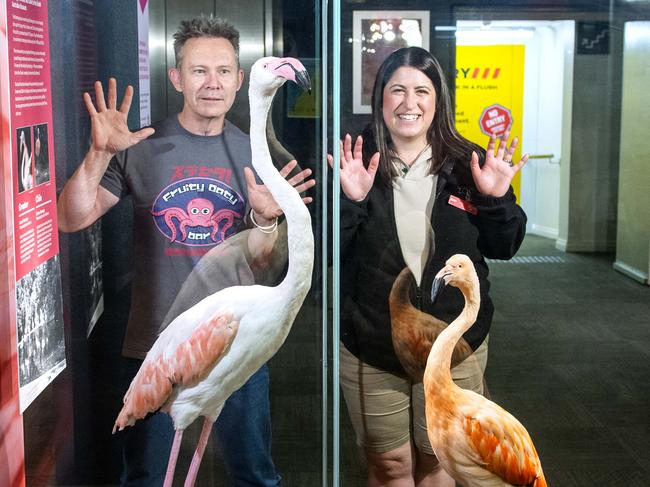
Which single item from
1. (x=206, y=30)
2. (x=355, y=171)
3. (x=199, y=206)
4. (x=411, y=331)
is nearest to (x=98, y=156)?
(x=199, y=206)

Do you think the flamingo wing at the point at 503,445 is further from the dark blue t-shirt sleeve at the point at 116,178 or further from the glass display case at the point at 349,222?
the dark blue t-shirt sleeve at the point at 116,178

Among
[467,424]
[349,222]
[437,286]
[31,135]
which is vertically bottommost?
[467,424]

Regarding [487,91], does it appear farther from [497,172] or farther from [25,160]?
[25,160]

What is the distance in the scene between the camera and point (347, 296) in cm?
231

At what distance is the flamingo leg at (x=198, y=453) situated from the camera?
2359 mm

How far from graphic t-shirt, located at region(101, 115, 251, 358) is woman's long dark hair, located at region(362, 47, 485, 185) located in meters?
0.36

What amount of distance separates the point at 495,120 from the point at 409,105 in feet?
0.75

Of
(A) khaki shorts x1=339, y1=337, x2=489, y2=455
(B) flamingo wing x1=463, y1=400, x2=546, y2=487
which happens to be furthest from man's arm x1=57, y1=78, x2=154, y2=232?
(B) flamingo wing x1=463, y1=400, x2=546, y2=487

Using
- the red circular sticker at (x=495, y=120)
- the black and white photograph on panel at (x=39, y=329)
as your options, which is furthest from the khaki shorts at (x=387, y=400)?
the black and white photograph on panel at (x=39, y=329)

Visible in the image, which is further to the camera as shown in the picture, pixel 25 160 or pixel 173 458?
pixel 173 458

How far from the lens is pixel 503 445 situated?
2279 millimetres

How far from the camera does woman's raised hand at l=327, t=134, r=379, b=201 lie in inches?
88.4

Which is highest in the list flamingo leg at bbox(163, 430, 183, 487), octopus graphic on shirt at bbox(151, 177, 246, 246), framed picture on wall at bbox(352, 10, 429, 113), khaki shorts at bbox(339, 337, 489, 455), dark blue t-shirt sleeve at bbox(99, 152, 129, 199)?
framed picture on wall at bbox(352, 10, 429, 113)

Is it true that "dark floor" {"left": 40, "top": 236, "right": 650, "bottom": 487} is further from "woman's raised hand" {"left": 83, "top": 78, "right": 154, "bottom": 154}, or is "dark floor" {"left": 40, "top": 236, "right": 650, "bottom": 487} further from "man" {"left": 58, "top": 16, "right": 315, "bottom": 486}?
"woman's raised hand" {"left": 83, "top": 78, "right": 154, "bottom": 154}
